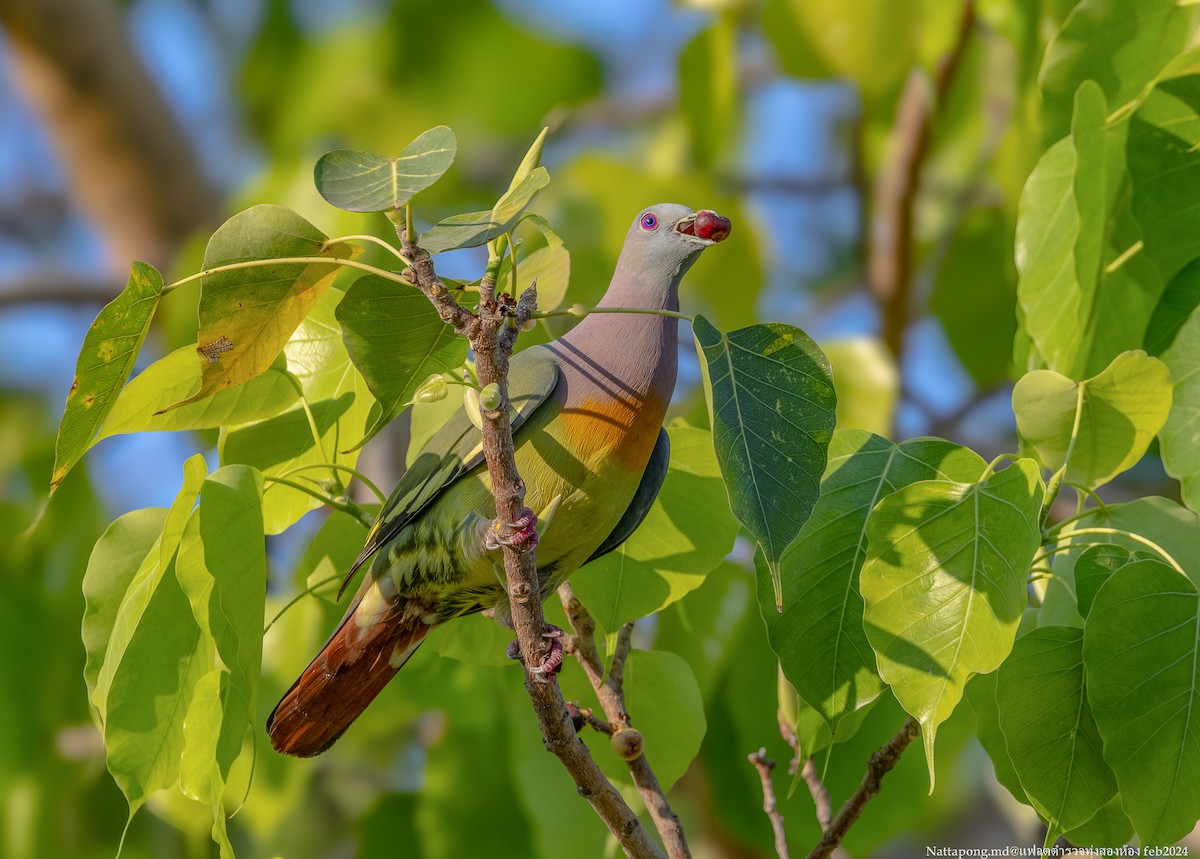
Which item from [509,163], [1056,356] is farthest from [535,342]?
[509,163]

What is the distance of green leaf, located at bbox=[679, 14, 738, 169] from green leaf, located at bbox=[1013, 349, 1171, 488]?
2.12 m

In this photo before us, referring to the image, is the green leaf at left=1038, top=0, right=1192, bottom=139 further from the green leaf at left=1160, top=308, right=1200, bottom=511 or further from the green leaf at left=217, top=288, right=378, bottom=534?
the green leaf at left=217, top=288, right=378, bottom=534

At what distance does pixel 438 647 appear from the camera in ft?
7.39

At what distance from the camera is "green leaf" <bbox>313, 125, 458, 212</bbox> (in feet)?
4.26

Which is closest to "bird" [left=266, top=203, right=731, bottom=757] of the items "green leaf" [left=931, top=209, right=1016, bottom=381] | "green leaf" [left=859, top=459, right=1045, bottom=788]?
"green leaf" [left=859, top=459, right=1045, bottom=788]

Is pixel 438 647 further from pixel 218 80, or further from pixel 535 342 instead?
pixel 218 80

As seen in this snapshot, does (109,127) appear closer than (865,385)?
No

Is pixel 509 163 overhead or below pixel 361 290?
overhead

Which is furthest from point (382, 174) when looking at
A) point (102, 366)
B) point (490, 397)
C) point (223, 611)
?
point (223, 611)

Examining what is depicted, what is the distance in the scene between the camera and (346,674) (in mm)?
2236

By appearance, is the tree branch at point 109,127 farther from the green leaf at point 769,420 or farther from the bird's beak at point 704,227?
the green leaf at point 769,420

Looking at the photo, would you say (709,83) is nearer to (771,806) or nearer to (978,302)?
(978,302)

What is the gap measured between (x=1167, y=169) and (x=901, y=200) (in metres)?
2.18

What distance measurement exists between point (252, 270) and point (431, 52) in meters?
3.95
